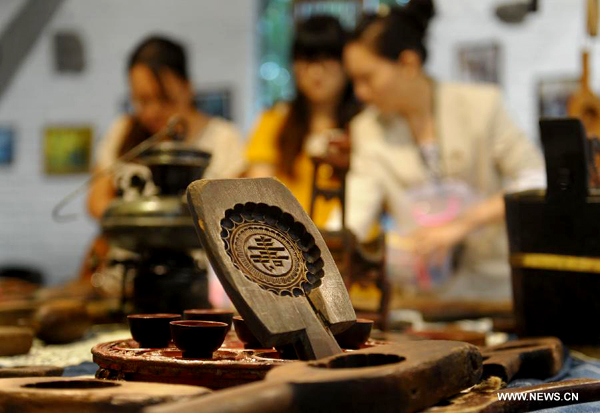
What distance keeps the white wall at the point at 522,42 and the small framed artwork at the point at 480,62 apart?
0.13 ft

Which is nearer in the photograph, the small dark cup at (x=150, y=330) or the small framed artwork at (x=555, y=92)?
the small dark cup at (x=150, y=330)

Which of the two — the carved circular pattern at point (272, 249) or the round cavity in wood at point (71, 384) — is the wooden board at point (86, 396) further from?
the carved circular pattern at point (272, 249)

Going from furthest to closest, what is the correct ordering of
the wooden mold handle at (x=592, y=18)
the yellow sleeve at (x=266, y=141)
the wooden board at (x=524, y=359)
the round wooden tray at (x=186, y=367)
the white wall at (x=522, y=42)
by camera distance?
the white wall at (x=522, y=42), the yellow sleeve at (x=266, y=141), the wooden mold handle at (x=592, y=18), the wooden board at (x=524, y=359), the round wooden tray at (x=186, y=367)

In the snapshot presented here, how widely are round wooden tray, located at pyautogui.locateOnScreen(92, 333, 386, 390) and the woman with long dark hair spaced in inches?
91.8

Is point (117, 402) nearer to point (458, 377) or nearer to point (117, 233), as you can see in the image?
point (458, 377)

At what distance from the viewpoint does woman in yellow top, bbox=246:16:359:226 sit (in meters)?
3.43

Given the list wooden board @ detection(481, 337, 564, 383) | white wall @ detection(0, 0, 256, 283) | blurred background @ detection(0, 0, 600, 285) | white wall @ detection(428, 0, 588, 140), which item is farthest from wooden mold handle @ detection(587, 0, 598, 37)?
white wall @ detection(0, 0, 256, 283)

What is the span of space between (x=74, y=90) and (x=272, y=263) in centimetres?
607

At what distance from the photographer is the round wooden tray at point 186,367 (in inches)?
34.9

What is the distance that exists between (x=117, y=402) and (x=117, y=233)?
136 cm

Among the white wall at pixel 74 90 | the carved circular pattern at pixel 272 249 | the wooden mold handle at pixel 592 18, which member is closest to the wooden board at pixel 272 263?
the carved circular pattern at pixel 272 249

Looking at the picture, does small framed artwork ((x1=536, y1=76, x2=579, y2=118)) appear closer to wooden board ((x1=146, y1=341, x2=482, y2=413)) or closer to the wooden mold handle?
the wooden mold handle

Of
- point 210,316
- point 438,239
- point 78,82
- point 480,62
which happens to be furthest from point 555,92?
point 210,316

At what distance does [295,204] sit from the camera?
1.02 m
